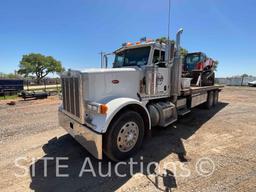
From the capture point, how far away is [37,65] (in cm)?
4734

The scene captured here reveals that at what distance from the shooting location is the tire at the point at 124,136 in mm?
2938

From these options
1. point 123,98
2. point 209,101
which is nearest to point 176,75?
point 123,98

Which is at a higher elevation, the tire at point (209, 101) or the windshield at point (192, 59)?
the windshield at point (192, 59)

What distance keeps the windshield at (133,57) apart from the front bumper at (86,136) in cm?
223

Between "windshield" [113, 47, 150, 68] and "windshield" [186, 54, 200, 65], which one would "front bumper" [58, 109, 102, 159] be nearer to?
"windshield" [113, 47, 150, 68]

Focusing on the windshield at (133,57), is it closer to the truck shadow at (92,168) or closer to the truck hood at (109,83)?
the truck hood at (109,83)

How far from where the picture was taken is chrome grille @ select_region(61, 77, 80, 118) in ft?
→ 10.1

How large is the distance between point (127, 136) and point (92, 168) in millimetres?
894

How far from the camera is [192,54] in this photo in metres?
9.20

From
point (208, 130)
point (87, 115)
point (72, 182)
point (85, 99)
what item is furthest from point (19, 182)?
point (208, 130)

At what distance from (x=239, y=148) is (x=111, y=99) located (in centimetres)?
328

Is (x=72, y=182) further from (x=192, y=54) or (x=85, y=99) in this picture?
(x=192, y=54)

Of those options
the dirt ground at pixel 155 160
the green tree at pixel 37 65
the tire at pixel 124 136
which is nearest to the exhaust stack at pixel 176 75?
the dirt ground at pixel 155 160

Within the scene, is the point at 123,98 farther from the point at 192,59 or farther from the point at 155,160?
the point at 192,59
